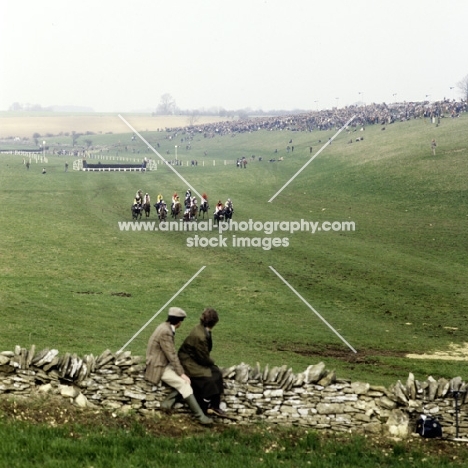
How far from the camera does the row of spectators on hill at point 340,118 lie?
100338mm

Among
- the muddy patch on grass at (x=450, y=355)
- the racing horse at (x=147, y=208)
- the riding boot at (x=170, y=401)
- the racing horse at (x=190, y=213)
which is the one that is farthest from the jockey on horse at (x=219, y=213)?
the riding boot at (x=170, y=401)

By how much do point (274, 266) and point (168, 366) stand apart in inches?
1016

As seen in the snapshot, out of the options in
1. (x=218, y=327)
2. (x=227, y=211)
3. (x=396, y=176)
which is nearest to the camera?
(x=218, y=327)

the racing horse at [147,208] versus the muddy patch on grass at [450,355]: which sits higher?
the racing horse at [147,208]

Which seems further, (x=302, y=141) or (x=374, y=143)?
(x=302, y=141)

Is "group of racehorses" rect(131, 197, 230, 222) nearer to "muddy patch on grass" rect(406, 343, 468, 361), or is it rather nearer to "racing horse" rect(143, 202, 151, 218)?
"racing horse" rect(143, 202, 151, 218)

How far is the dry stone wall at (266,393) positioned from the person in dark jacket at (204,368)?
309mm

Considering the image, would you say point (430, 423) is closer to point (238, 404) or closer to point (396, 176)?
point (238, 404)

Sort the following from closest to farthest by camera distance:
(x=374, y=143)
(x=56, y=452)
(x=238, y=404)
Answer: (x=56, y=452)
(x=238, y=404)
(x=374, y=143)

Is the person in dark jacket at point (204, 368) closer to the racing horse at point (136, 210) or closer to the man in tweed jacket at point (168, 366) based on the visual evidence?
the man in tweed jacket at point (168, 366)

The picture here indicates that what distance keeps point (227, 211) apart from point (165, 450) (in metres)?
40.2

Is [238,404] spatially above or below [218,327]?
above

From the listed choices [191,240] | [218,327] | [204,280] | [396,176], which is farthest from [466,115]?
[218,327]

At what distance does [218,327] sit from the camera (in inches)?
1001
